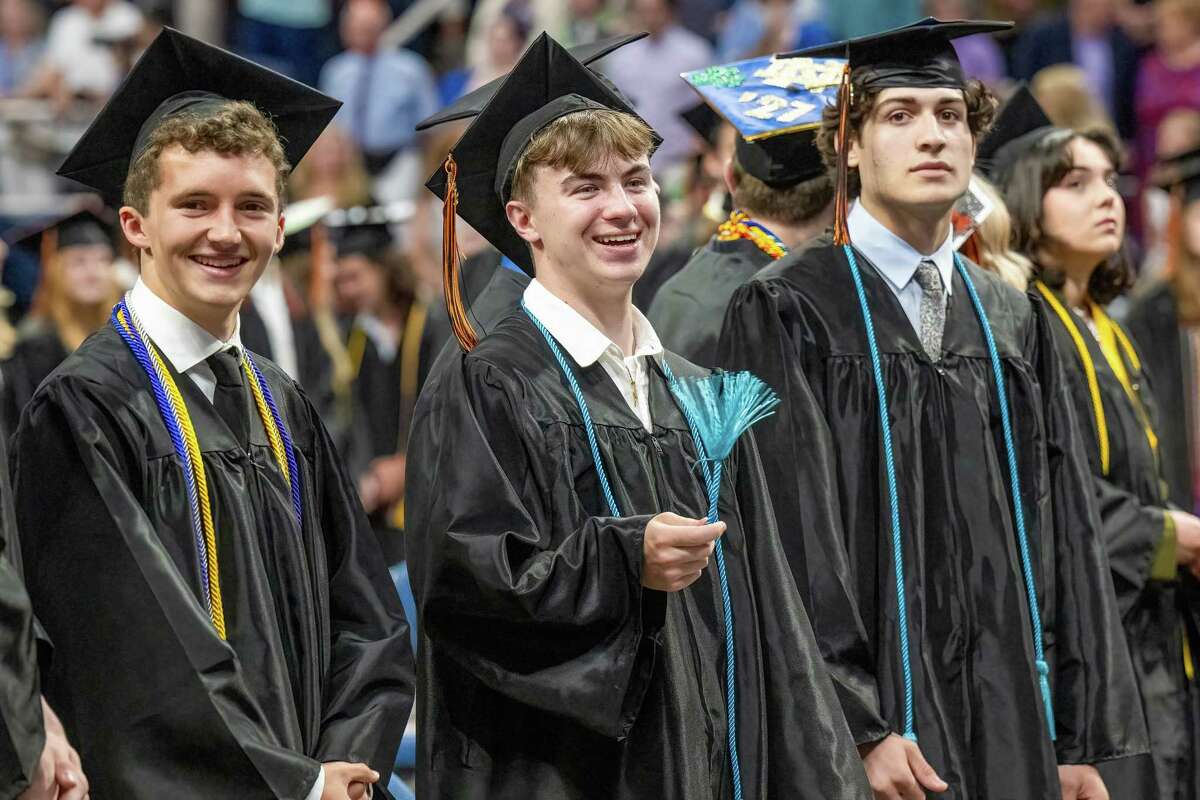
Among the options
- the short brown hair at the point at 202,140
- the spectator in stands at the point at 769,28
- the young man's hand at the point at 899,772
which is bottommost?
the young man's hand at the point at 899,772

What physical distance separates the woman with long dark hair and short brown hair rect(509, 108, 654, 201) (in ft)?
5.06

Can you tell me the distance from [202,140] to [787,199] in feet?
6.07

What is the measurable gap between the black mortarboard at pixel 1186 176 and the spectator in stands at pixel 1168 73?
12.8 ft

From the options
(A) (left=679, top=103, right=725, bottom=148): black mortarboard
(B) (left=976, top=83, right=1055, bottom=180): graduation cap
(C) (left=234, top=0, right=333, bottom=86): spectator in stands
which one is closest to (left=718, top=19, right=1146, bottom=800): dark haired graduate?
(B) (left=976, top=83, right=1055, bottom=180): graduation cap

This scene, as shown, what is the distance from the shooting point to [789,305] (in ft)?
13.1

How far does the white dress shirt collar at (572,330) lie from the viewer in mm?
3443

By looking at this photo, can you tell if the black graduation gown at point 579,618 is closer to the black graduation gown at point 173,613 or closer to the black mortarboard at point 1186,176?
the black graduation gown at point 173,613

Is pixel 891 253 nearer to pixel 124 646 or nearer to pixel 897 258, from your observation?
pixel 897 258

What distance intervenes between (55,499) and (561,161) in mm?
1085

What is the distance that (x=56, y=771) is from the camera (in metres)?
2.89

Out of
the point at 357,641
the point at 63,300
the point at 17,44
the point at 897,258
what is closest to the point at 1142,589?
the point at 897,258

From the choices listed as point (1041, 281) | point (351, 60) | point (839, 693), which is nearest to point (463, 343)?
point (839, 693)

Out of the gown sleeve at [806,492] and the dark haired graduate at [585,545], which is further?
the gown sleeve at [806,492]

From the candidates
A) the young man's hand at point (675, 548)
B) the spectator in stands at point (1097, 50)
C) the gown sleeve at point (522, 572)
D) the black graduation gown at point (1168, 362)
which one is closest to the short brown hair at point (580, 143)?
the gown sleeve at point (522, 572)
